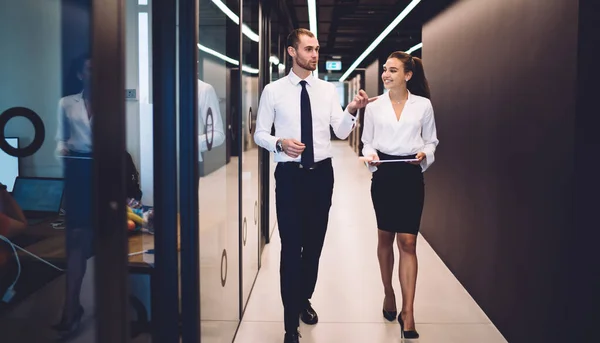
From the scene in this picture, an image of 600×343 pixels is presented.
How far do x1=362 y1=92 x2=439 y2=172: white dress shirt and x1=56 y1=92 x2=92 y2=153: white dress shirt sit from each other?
1.94m

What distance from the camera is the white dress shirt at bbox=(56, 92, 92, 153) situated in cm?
135

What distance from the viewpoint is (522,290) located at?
9.56ft

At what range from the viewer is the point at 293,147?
2906 millimetres

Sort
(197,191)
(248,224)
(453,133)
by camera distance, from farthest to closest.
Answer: (453,133) → (248,224) → (197,191)

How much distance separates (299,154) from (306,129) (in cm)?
22

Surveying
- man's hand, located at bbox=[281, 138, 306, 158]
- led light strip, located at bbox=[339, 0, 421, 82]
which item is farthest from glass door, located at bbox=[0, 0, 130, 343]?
led light strip, located at bbox=[339, 0, 421, 82]

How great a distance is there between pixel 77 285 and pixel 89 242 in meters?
0.31

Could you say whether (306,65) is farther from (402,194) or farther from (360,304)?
(360,304)

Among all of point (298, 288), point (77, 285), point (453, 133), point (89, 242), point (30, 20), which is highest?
point (30, 20)

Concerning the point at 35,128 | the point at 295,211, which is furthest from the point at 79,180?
the point at 295,211

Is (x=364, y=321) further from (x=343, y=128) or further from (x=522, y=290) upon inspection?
(x=343, y=128)

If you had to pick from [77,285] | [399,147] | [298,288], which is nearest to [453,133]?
[399,147]

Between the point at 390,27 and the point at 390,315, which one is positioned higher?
the point at 390,27

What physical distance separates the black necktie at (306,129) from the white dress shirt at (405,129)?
1.26ft
